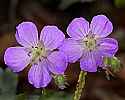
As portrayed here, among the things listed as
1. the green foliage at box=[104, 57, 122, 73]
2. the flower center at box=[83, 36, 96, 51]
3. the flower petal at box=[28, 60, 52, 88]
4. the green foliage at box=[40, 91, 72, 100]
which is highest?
the flower center at box=[83, 36, 96, 51]

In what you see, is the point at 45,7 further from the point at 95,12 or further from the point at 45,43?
the point at 45,43

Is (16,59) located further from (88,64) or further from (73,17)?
(73,17)

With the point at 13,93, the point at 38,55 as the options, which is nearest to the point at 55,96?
the point at 13,93

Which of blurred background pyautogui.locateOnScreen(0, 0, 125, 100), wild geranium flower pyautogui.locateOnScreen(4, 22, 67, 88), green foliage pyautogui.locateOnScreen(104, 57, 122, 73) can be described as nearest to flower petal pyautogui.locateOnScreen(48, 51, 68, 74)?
wild geranium flower pyautogui.locateOnScreen(4, 22, 67, 88)

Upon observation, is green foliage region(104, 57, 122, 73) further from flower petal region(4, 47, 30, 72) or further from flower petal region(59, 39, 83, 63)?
flower petal region(4, 47, 30, 72)

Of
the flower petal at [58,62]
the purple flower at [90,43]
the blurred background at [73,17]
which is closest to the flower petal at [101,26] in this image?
the purple flower at [90,43]

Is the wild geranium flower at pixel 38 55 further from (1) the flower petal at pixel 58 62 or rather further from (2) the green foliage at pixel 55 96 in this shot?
(2) the green foliage at pixel 55 96

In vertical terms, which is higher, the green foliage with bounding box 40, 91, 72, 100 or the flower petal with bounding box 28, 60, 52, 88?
the flower petal with bounding box 28, 60, 52, 88

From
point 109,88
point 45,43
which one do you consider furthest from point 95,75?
point 45,43
